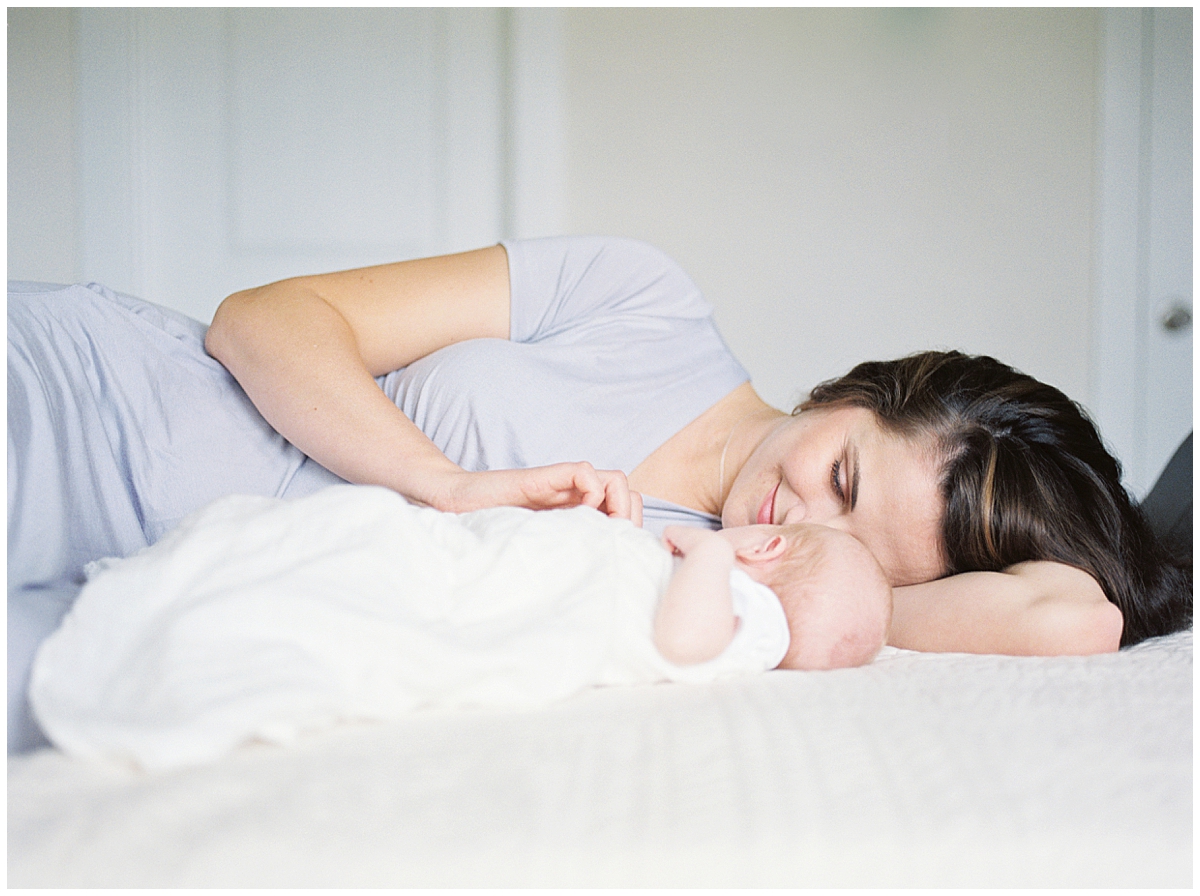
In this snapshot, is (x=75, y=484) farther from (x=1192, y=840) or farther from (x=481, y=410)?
(x=1192, y=840)

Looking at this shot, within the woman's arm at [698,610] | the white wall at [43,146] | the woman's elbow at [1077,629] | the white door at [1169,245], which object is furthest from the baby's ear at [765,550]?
the white wall at [43,146]

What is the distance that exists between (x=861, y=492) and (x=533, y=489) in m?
0.46

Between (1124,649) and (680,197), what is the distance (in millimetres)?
2031

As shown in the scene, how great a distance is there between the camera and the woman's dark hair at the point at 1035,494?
1152mm

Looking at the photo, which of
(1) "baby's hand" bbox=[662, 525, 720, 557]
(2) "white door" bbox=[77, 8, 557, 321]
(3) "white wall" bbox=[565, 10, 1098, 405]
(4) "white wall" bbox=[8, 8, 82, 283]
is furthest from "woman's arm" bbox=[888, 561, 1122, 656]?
(4) "white wall" bbox=[8, 8, 82, 283]

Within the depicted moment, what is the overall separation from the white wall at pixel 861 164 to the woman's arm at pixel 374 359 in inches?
63.2

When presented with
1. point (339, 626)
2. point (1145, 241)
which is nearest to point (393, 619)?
point (339, 626)

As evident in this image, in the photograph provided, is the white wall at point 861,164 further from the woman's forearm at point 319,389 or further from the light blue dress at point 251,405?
the woman's forearm at point 319,389

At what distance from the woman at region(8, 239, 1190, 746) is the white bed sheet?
389 millimetres

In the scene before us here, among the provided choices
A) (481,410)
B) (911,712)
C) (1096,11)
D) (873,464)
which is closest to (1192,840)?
(911,712)

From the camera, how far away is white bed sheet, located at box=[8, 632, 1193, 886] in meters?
0.50

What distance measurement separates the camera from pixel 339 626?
656mm

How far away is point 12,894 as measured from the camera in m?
0.48

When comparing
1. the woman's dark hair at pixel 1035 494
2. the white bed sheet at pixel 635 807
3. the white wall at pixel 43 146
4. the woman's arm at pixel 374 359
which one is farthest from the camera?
Result: the white wall at pixel 43 146
